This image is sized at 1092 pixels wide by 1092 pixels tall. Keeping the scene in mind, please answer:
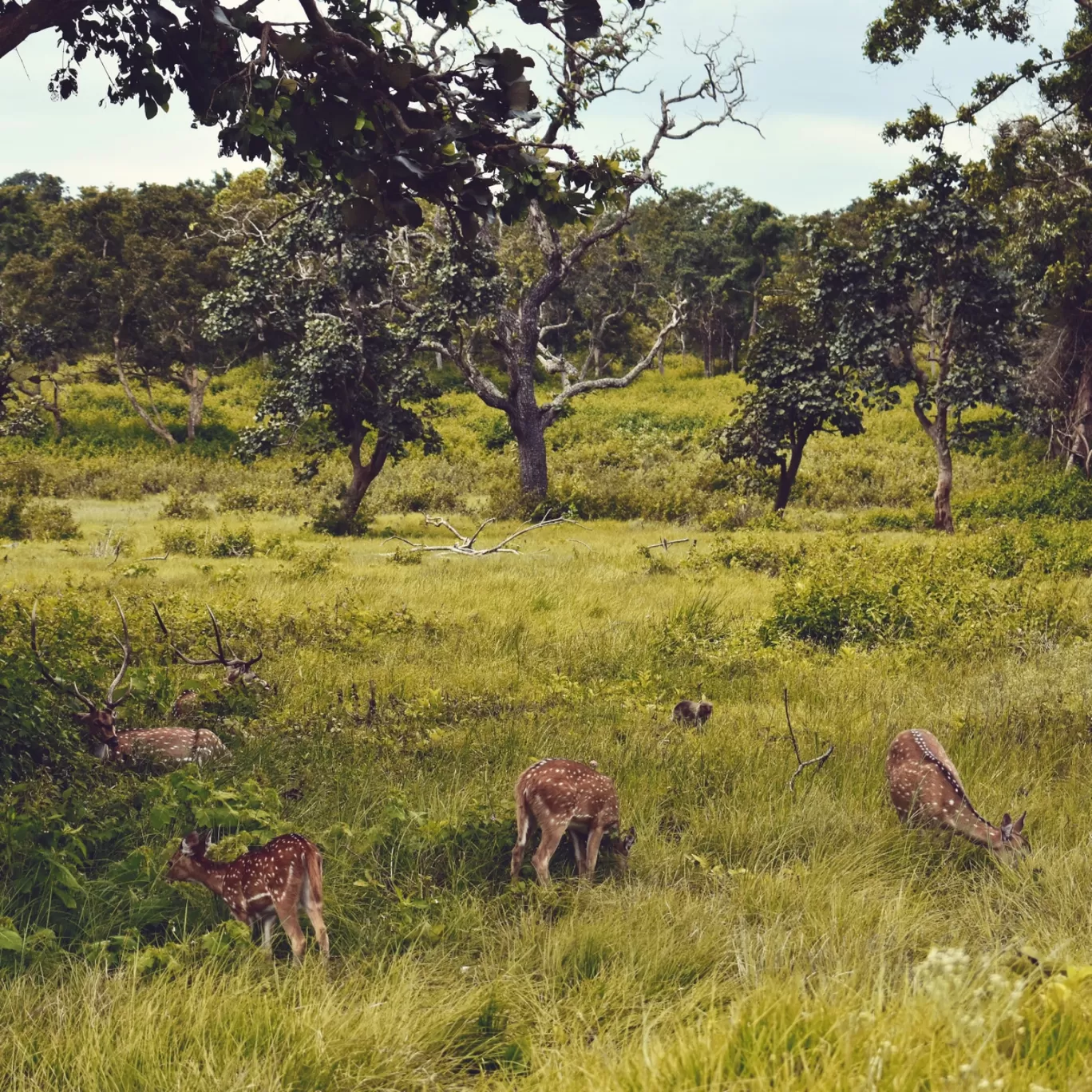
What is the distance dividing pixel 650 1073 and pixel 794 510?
2414 cm

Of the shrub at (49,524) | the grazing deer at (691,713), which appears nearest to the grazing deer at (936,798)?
the grazing deer at (691,713)

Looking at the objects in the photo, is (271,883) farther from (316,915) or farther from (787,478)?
(787,478)

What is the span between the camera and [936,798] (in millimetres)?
5027

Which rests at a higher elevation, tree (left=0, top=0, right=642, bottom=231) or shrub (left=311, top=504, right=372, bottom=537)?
tree (left=0, top=0, right=642, bottom=231)

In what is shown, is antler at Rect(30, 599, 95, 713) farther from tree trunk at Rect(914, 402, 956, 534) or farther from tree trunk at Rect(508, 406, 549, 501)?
tree trunk at Rect(914, 402, 956, 534)

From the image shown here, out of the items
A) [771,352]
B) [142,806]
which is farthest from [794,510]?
[142,806]

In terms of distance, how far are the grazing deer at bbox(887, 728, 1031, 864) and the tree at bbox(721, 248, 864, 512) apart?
60.0 ft

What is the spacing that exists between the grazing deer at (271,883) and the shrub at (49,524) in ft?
55.9

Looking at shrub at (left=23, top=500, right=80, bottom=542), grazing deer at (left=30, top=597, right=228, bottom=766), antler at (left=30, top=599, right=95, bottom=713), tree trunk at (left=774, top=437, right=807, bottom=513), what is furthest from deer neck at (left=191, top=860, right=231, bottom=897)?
tree trunk at (left=774, top=437, right=807, bottom=513)

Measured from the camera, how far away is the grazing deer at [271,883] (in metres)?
3.88

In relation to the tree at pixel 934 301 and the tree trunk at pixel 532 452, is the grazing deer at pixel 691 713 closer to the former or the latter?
the tree at pixel 934 301

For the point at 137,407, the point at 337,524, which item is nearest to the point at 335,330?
the point at 337,524

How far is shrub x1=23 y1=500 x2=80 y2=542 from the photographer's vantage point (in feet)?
63.3

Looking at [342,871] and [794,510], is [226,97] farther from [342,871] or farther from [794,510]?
[794,510]
